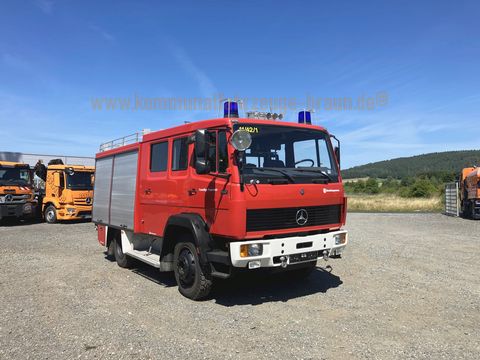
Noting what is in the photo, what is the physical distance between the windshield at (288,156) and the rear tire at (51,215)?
14885mm

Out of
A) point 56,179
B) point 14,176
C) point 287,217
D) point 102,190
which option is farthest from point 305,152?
point 14,176

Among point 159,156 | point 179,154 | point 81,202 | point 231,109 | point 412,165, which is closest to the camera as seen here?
point 231,109

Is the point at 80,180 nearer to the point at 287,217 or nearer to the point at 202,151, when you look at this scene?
the point at 202,151

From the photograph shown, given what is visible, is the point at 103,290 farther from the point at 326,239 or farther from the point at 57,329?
the point at 326,239

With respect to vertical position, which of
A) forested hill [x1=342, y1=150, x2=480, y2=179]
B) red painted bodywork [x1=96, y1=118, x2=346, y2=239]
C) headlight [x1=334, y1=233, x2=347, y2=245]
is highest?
forested hill [x1=342, y1=150, x2=480, y2=179]

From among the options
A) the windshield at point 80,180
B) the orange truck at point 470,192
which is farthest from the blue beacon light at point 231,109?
the orange truck at point 470,192

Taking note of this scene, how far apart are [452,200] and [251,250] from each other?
70.1 ft

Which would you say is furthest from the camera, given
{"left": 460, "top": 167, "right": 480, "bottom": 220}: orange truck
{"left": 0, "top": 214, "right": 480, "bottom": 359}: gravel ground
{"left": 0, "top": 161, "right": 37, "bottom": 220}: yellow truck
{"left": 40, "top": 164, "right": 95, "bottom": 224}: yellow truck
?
{"left": 460, "top": 167, "right": 480, "bottom": 220}: orange truck

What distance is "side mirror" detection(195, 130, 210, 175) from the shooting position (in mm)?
5516

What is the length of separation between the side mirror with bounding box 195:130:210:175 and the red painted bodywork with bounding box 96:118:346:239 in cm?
19

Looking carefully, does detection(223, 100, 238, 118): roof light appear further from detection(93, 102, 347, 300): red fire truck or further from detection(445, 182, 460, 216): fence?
detection(445, 182, 460, 216): fence

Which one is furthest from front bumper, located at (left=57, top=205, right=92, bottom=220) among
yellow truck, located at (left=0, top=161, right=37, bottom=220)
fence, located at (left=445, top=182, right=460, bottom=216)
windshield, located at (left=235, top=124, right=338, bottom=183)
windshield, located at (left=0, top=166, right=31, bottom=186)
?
fence, located at (left=445, top=182, right=460, bottom=216)

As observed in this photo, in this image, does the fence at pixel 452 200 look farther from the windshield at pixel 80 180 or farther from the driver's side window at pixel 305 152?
the windshield at pixel 80 180

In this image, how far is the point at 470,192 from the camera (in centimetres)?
2080
